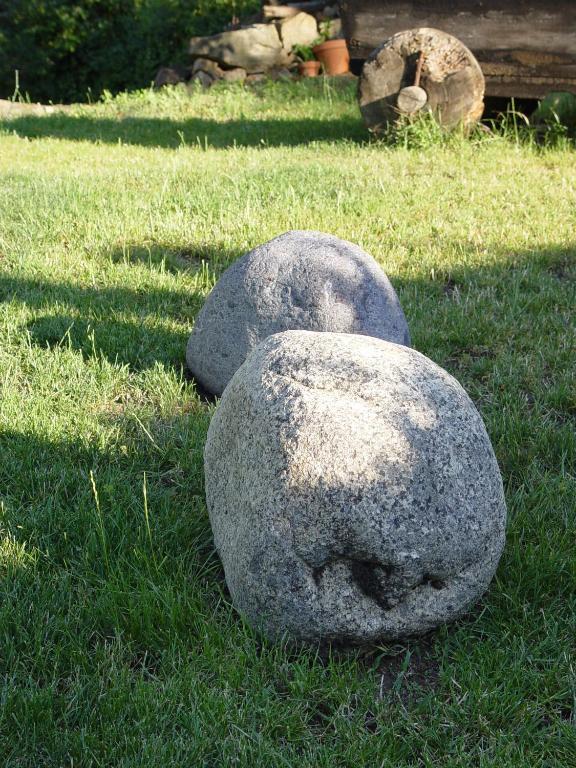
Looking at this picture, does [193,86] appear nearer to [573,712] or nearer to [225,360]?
[225,360]

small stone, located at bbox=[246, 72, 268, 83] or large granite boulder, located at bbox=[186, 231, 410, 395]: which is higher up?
large granite boulder, located at bbox=[186, 231, 410, 395]

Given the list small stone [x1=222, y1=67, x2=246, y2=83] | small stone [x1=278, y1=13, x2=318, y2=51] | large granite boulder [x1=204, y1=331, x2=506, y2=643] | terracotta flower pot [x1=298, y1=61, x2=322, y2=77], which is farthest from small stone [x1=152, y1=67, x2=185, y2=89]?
large granite boulder [x1=204, y1=331, x2=506, y2=643]

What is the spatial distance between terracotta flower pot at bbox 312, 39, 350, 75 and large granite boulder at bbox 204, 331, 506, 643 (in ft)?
40.7

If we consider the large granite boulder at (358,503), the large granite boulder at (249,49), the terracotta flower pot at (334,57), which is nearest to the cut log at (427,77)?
the terracotta flower pot at (334,57)

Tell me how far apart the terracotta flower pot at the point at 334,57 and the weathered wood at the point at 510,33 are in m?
4.45

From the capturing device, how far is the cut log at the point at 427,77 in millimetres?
8617

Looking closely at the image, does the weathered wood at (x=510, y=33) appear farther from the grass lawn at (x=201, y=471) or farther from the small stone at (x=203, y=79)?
the small stone at (x=203, y=79)

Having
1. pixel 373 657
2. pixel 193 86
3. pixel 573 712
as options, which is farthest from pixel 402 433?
pixel 193 86

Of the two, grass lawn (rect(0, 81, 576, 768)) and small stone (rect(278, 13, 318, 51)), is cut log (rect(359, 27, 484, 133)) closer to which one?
grass lawn (rect(0, 81, 576, 768))

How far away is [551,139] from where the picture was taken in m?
8.91

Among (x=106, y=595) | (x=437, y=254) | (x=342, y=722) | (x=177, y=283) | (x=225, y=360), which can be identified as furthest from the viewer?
(x=437, y=254)

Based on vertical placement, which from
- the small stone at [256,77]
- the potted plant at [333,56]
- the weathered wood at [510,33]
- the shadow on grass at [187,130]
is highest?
the weathered wood at [510,33]

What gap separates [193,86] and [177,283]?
9.36m

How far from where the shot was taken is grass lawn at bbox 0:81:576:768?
2.44 meters
